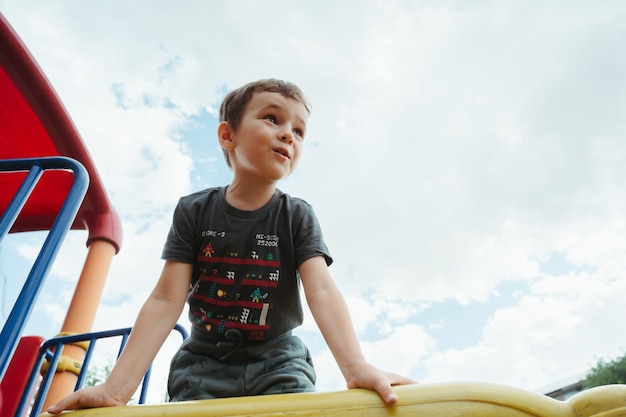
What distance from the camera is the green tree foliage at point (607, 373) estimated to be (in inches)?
332

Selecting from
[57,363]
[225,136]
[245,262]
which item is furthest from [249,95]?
[57,363]

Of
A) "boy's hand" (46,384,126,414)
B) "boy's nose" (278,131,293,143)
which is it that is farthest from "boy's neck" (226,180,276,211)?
"boy's hand" (46,384,126,414)

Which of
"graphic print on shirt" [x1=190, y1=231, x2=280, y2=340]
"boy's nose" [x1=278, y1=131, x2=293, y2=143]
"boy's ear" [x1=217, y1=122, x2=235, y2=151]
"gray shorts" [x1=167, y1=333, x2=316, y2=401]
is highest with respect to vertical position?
"boy's ear" [x1=217, y1=122, x2=235, y2=151]

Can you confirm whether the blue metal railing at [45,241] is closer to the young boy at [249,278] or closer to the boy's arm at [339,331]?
the young boy at [249,278]

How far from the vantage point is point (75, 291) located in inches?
103

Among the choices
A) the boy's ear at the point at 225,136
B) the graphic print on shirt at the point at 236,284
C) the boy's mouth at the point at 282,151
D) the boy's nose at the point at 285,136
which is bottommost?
the graphic print on shirt at the point at 236,284

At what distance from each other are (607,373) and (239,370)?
985 cm

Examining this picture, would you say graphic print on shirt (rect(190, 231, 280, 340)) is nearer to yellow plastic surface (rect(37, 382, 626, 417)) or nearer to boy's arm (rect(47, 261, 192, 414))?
boy's arm (rect(47, 261, 192, 414))

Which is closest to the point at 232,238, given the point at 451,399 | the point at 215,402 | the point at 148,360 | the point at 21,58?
the point at 148,360

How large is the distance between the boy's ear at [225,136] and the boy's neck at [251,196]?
143mm

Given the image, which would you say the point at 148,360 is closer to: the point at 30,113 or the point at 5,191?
the point at 30,113

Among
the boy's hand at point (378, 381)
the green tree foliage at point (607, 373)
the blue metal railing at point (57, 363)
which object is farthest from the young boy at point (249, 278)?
the green tree foliage at point (607, 373)

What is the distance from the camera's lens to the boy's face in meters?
1.16

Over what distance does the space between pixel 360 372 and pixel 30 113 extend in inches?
95.5
